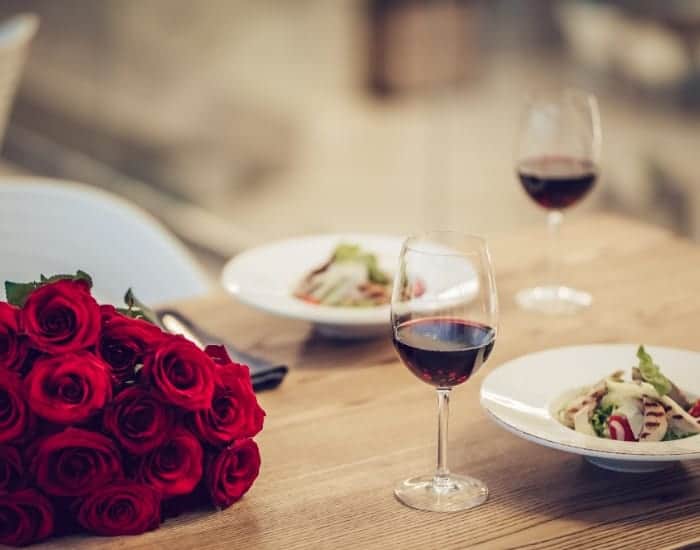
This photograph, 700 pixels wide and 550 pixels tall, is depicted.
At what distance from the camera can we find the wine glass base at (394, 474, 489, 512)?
1022 mm

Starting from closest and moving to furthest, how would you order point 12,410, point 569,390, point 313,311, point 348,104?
1. point 12,410
2. point 569,390
3. point 313,311
4. point 348,104

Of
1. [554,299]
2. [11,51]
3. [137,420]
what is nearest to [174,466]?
[137,420]

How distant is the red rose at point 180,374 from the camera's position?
949 millimetres

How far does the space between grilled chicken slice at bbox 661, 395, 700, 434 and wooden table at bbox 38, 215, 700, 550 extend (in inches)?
1.7

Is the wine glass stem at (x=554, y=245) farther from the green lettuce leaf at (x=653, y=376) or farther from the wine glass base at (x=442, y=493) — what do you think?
the wine glass base at (x=442, y=493)

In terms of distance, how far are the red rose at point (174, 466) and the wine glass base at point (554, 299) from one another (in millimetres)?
705

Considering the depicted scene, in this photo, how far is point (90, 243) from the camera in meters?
1.87

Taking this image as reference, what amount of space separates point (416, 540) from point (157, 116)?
2.97 metres

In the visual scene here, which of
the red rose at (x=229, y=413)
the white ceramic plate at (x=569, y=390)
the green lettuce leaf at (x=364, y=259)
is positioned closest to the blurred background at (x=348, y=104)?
the green lettuce leaf at (x=364, y=259)

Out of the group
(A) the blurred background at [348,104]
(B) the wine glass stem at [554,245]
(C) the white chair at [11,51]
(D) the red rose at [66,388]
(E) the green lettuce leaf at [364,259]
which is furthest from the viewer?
(A) the blurred background at [348,104]

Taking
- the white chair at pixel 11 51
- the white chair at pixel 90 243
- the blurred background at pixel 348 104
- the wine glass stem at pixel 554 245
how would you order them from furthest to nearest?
the blurred background at pixel 348 104, the white chair at pixel 11 51, the white chair at pixel 90 243, the wine glass stem at pixel 554 245

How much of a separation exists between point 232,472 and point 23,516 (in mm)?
174

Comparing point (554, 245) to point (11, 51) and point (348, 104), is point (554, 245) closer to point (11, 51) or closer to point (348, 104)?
point (11, 51)

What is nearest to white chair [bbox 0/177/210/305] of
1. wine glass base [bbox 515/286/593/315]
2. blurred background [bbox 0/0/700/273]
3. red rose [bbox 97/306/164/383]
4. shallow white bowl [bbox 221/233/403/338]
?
shallow white bowl [bbox 221/233/403/338]
